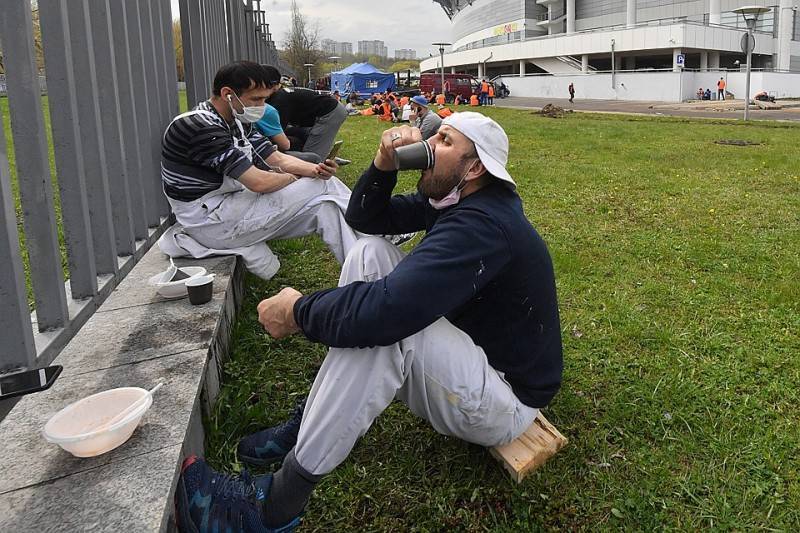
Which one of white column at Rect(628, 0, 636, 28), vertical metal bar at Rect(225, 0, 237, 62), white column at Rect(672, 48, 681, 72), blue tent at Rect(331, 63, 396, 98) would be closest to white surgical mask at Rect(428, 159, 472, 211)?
vertical metal bar at Rect(225, 0, 237, 62)

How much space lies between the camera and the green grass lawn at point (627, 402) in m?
2.30

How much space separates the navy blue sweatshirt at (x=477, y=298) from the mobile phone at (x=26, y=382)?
2.55 ft

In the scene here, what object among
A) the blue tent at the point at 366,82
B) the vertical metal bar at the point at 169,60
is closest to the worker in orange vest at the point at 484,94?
the blue tent at the point at 366,82

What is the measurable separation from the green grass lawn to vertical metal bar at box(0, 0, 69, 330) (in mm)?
851

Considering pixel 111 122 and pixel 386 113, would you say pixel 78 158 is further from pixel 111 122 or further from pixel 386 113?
pixel 386 113

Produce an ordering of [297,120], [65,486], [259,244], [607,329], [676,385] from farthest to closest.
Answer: [297,120], [259,244], [607,329], [676,385], [65,486]

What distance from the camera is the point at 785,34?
50312 mm

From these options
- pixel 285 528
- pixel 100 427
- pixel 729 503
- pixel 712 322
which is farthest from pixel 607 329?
pixel 100 427

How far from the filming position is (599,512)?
7.46ft

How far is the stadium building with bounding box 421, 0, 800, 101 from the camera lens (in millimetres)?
44031

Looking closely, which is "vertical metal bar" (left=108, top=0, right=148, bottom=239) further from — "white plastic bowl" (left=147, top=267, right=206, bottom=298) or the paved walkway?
the paved walkway

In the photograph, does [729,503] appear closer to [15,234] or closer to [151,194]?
[15,234]

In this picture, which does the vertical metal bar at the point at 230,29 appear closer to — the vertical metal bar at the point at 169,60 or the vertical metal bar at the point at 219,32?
the vertical metal bar at the point at 219,32

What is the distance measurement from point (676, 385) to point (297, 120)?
5.56 meters
